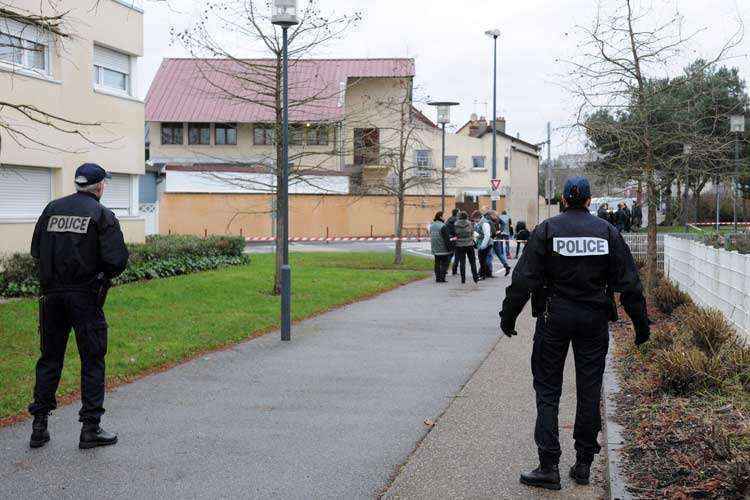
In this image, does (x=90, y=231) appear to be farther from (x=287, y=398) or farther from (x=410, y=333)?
(x=410, y=333)

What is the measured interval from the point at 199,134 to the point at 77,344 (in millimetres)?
49613

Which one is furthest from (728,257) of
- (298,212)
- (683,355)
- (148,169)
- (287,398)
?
(298,212)

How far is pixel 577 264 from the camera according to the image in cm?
568

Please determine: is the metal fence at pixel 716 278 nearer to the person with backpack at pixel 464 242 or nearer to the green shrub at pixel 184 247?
the person with backpack at pixel 464 242

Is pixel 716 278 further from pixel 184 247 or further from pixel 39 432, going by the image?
pixel 184 247

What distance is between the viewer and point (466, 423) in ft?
24.6

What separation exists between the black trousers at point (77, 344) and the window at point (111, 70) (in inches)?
641

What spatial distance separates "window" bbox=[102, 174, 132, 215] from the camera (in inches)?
906

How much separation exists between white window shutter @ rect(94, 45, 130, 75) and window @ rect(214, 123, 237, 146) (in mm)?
31495

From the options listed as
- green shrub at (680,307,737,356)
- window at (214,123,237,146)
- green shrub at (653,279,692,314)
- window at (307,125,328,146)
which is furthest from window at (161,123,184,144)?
green shrub at (680,307,737,356)

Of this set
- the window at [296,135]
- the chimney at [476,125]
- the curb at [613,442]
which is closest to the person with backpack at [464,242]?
the window at [296,135]

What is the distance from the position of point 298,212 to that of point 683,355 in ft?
140

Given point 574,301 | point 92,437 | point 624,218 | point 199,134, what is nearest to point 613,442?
point 574,301

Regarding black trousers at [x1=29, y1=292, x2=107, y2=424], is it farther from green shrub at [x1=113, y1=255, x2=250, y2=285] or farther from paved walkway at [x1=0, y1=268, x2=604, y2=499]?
green shrub at [x1=113, y1=255, x2=250, y2=285]
